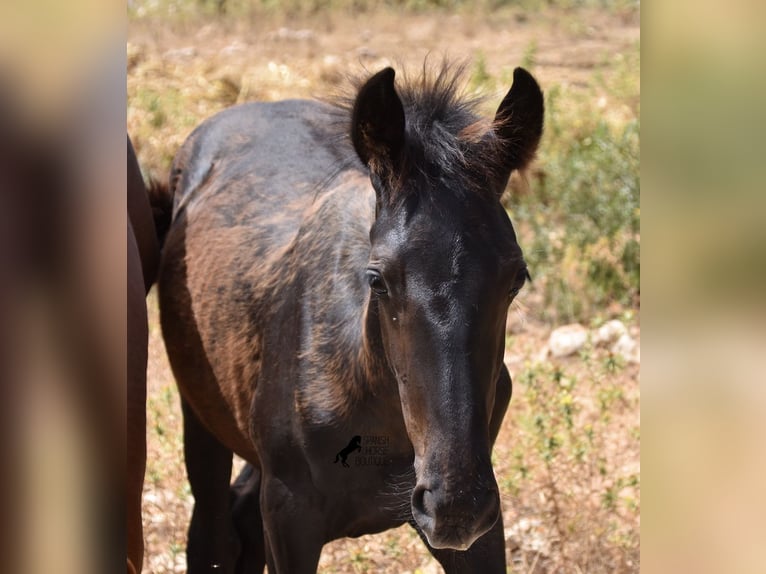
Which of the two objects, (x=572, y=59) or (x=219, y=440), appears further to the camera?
(x=572, y=59)

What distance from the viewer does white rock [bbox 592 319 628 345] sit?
6.77 metres

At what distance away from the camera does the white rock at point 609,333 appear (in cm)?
677

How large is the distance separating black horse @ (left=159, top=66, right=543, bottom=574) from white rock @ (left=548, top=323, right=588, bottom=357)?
2.65m

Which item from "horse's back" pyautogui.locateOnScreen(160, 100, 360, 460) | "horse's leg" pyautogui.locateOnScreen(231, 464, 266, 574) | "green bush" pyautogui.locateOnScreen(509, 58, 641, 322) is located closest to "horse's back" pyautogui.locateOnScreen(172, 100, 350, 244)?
"horse's back" pyautogui.locateOnScreen(160, 100, 360, 460)

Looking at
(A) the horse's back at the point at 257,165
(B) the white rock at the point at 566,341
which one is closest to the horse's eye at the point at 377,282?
(A) the horse's back at the point at 257,165

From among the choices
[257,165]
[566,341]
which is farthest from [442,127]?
[566,341]

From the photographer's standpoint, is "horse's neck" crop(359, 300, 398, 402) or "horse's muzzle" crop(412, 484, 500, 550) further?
"horse's neck" crop(359, 300, 398, 402)

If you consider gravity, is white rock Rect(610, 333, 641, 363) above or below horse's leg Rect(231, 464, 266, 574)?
above

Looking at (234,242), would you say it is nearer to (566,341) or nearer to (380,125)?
(380,125)

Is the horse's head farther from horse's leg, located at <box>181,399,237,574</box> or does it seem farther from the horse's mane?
horse's leg, located at <box>181,399,237,574</box>
